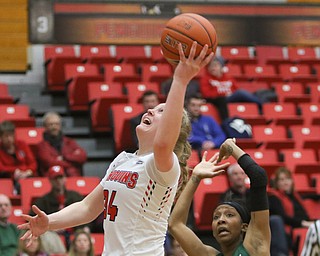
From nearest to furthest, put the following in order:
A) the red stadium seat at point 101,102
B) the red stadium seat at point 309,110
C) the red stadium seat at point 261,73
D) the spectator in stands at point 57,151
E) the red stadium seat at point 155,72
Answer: the spectator in stands at point 57,151 < the red stadium seat at point 101,102 < the red stadium seat at point 309,110 < the red stadium seat at point 155,72 < the red stadium seat at point 261,73

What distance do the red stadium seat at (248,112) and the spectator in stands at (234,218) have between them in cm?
590

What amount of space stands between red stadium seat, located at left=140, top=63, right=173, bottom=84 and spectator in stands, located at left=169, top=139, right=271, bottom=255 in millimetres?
6953

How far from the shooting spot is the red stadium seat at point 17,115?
1003 cm

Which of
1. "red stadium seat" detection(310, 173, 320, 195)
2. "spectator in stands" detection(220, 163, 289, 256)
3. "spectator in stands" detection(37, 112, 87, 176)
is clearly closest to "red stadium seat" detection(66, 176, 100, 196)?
"spectator in stands" detection(37, 112, 87, 176)

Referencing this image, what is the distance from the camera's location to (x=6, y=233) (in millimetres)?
7777

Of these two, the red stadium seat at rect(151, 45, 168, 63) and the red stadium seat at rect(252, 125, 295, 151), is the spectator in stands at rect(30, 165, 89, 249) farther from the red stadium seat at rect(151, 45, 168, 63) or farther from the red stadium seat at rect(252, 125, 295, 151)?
the red stadium seat at rect(151, 45, 168, 63)

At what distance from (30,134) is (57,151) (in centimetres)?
50

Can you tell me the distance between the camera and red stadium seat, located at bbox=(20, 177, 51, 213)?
8496 mm

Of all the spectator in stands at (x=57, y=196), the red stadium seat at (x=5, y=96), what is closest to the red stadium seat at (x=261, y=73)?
the red stadium seat at (x=5, y=96)

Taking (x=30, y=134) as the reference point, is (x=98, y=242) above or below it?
below

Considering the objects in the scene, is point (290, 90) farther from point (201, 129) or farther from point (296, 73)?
point (201, 129)

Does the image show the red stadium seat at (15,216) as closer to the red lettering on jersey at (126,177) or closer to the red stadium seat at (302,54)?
the red lettering on jersey at (126,177)

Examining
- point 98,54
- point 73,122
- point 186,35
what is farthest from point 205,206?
point 186,35

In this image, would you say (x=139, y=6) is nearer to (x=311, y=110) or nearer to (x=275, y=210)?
(x=311, y=110)
